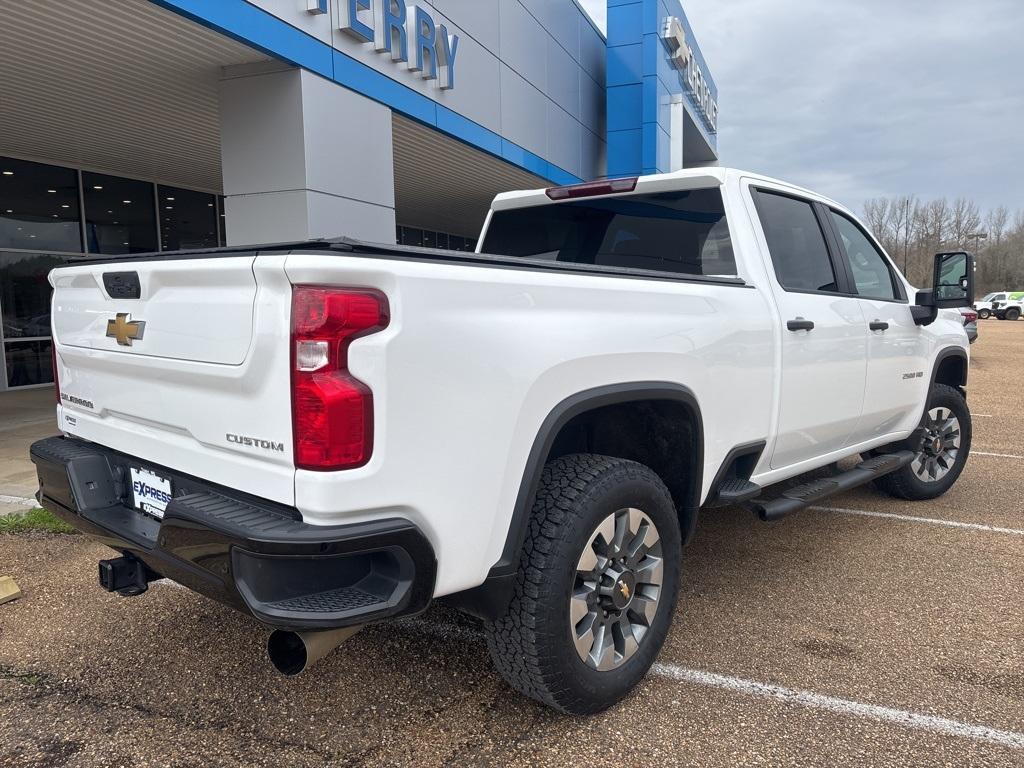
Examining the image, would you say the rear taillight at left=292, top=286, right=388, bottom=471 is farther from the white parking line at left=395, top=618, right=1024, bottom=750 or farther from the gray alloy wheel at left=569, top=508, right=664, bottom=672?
the white parking line at left=395, top=618, right=1024, bottom=750

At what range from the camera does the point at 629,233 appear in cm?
387

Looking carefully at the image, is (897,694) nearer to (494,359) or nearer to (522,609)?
(522,609)

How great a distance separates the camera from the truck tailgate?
75.9 inches

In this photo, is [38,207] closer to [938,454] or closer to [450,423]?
[450,423]

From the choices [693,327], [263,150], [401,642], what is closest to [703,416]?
[693,327]

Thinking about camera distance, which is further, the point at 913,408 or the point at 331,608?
the point at 913,408

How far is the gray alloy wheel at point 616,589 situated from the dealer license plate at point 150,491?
1361 mm

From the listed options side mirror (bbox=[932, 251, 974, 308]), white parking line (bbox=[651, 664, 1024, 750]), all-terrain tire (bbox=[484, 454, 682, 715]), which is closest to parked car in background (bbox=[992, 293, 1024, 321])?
side mirror (bbox=[932, 251, 974, 308])

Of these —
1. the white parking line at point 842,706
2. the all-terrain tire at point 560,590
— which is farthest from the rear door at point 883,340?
the all-terrain tire at point 560,590

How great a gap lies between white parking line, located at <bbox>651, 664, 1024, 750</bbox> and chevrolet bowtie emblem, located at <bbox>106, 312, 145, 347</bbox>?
7.43 feet

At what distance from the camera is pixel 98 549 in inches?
167

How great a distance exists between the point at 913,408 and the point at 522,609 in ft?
11.8

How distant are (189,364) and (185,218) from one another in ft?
41.4

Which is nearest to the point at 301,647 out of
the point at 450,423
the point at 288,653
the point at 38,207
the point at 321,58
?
the point at 288,653
